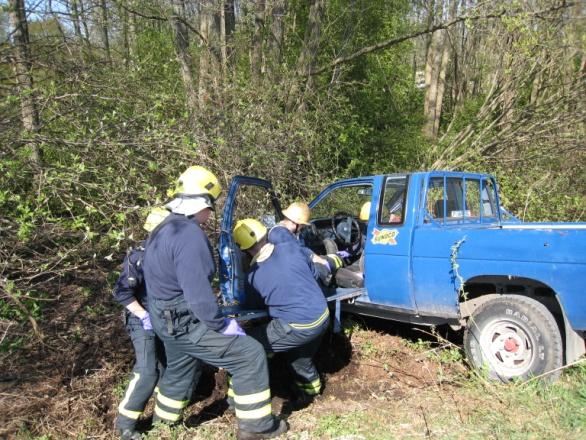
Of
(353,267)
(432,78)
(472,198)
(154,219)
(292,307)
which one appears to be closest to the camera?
(154,219)

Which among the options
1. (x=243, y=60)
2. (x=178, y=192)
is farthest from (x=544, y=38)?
(x=178, y=192)

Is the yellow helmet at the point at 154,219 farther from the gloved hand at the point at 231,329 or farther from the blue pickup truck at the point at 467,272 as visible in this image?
the gloved hand at the point at 231,329

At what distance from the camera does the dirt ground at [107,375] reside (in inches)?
152

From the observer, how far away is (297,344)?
165 inches

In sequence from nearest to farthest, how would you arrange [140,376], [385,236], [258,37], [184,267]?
[184,267] < [140,376] < [385,236] < [258,37]

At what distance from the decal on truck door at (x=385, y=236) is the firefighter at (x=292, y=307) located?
101cm

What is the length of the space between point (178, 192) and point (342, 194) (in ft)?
9.71

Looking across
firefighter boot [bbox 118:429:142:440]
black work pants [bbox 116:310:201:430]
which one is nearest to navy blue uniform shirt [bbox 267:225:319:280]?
black work pants [bbox 116:310:201:430]

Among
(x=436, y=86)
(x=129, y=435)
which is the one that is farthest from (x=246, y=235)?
(x=436, y=86)

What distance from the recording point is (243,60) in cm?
966

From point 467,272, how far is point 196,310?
2.49 m

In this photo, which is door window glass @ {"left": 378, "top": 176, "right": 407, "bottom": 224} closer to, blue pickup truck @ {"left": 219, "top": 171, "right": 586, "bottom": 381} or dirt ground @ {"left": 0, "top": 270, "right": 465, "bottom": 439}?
blue pickup truck @ {"left": 219, "top": 171, "right": 586, "bottom": 381}

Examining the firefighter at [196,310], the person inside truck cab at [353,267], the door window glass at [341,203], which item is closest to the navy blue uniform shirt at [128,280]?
the firefighter at [196,310]

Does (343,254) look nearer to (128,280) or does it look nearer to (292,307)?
(292,307)
